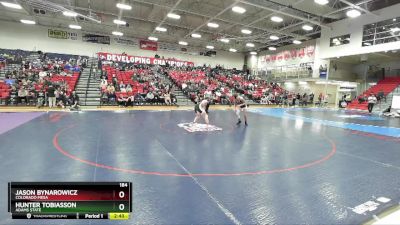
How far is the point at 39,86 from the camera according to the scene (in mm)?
15688

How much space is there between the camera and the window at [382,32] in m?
18.1

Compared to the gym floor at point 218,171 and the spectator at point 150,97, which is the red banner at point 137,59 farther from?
the gym floor at point 218,171

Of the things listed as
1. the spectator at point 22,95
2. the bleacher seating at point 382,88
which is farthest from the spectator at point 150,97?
the bleacher seating at point 382,88

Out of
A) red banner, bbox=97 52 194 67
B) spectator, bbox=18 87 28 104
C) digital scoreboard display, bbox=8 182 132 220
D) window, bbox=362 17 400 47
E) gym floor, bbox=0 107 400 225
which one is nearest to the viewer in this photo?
digital scoreboard display, bbox=8 182 132 220

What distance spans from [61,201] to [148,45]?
2995 cm

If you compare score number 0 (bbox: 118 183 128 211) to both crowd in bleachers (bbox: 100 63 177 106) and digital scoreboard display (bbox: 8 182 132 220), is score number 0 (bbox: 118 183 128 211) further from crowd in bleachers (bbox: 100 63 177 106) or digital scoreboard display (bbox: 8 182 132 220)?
crowd in bleachers (bbox: 100 63 177 106)

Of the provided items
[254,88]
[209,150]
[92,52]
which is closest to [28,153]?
[209,150]

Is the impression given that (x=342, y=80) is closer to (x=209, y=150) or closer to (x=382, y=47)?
(x=382, y=47)

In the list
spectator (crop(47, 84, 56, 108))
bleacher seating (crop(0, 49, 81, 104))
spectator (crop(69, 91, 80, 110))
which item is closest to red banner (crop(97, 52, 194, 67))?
bleacher seating (crop(0, 49, 81, 104))

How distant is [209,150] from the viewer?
19.4 feet

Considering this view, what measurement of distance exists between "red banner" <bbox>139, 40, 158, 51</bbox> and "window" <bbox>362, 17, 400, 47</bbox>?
21891 millimetres

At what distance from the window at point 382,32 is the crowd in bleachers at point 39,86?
74.1 ft

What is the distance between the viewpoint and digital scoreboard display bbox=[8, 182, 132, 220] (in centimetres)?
174

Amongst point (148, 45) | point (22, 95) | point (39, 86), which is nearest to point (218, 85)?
point (148, 45)
